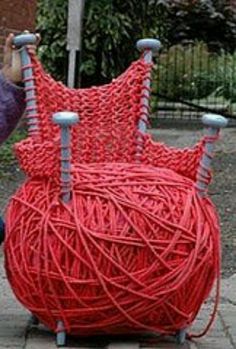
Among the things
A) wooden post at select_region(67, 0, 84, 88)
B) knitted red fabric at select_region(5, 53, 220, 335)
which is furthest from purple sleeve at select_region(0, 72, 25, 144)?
wooden post at select_region(67, 0, 84, 88)

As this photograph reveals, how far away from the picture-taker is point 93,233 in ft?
17.1

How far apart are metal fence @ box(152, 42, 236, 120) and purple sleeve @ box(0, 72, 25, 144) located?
14124 mm

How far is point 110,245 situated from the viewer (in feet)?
17.0

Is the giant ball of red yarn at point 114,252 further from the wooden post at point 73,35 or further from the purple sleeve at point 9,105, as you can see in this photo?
the wooden post at point 73,35

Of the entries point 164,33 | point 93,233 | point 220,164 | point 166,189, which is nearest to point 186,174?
point 166,189

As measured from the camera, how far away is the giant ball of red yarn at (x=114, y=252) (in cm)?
520

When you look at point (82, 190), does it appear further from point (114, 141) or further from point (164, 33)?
point (164, 33)

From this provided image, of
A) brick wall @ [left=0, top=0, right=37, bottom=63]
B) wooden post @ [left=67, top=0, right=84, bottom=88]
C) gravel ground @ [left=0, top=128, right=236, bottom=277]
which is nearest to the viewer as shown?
gravel ground @ [left=0, top=128, right=236, bottom=277]

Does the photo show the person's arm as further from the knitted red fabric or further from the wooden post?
the wooden post

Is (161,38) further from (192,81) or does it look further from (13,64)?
(13,64)

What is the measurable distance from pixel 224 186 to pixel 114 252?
226 inches

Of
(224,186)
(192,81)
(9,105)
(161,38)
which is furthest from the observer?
(192,81)

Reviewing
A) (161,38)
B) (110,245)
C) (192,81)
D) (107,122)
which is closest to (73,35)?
(107,122)

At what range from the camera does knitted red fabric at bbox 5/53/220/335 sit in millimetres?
5203
